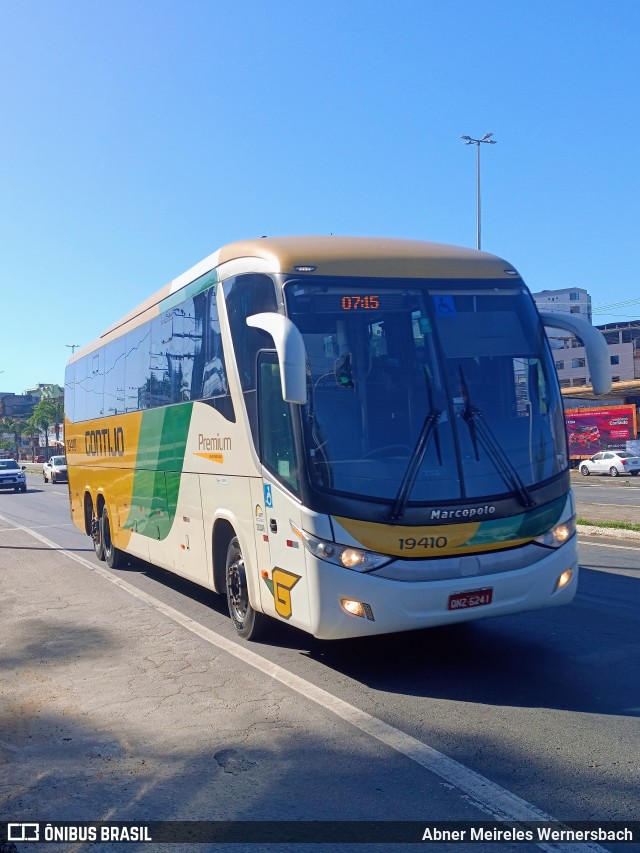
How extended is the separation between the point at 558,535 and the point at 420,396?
1611 millimetres

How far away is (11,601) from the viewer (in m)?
11.2

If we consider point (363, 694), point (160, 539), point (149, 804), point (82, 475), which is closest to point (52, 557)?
point (82, 475)

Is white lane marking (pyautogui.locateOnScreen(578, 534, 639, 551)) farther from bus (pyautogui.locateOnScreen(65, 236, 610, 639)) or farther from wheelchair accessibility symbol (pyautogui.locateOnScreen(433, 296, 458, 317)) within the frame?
wheelchair accessibility symbol (pyautogui.locateOnScreen(433, 296, 458, 317))

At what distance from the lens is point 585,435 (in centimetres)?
5319

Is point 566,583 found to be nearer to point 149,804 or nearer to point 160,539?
point 149,804

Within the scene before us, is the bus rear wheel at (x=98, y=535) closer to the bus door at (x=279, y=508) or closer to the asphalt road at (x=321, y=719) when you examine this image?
the asphalt road at (x=321, y=719)

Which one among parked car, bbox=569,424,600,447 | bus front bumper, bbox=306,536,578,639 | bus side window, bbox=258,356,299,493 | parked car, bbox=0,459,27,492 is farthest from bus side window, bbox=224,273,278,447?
parked car, bbox=569,424,600,447

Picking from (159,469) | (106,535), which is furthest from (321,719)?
(106,535)

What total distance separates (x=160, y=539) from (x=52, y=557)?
5.69 m

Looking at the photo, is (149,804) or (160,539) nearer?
(149,804)

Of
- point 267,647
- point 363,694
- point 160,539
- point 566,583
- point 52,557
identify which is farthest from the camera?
point 52,557

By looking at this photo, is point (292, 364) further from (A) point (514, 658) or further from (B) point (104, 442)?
(B) point (104, 442)

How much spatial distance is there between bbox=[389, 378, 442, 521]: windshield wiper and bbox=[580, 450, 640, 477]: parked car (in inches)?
1662

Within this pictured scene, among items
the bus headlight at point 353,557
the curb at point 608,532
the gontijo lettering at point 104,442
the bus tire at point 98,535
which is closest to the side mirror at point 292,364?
the bus headlight at point 353,557
